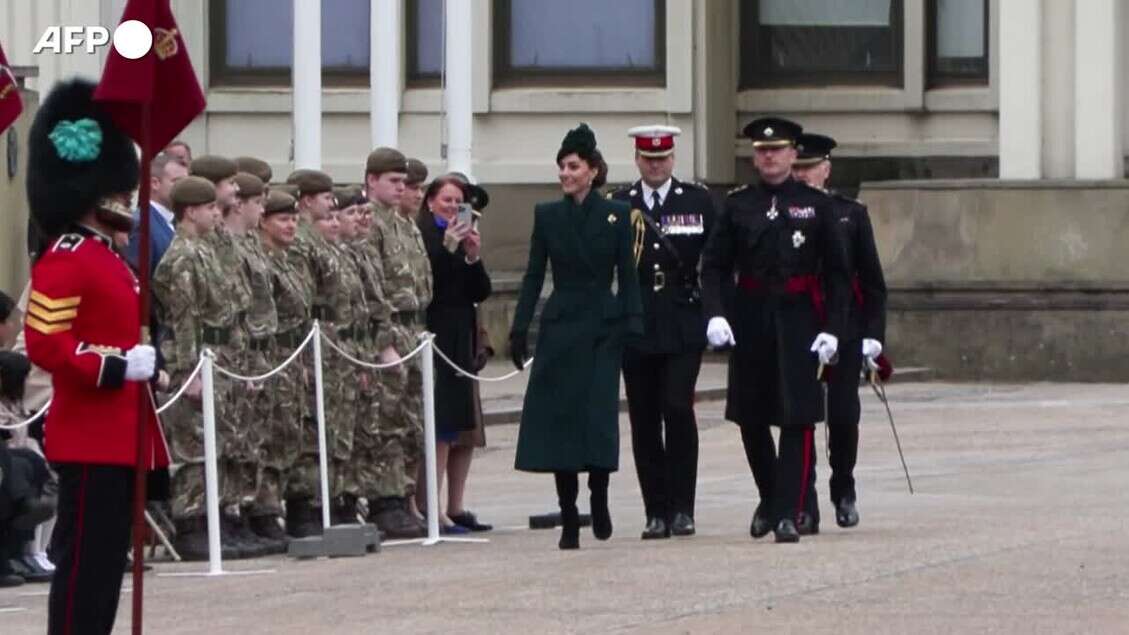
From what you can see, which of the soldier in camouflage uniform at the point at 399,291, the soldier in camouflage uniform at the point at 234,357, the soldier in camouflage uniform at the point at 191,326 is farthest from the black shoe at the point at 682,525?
the soldier in camouflage uniform at the point at 191,326

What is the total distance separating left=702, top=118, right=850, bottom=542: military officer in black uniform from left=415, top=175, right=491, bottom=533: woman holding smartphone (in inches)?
62.5

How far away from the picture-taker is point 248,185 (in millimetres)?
14281

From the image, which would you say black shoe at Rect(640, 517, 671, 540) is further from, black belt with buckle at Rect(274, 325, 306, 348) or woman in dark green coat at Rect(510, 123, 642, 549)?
black belt with buckle at Rect(274, 325, 306, 348)

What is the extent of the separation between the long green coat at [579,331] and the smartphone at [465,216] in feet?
4.02

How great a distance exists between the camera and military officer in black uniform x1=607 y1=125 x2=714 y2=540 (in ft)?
47.4

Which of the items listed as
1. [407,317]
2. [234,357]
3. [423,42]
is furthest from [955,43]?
[234,357]

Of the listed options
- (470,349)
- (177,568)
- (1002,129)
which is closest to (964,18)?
(1002,129)

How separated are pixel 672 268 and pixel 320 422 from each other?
5.89ft

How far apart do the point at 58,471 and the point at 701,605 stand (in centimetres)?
282

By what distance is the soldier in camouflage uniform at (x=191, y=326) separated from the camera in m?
13.6

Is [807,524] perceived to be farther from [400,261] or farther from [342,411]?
[400,261]

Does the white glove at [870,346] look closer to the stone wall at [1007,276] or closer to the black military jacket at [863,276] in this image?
the black military jacket at [863,276]

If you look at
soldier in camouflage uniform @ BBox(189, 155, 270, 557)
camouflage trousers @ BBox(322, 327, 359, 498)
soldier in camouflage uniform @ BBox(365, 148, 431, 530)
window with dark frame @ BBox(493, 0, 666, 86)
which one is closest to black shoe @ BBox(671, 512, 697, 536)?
soldier in camouflage uniform @ BBox(365, 148, 431, 530)

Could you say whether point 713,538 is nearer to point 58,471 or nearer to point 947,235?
point 58,471
